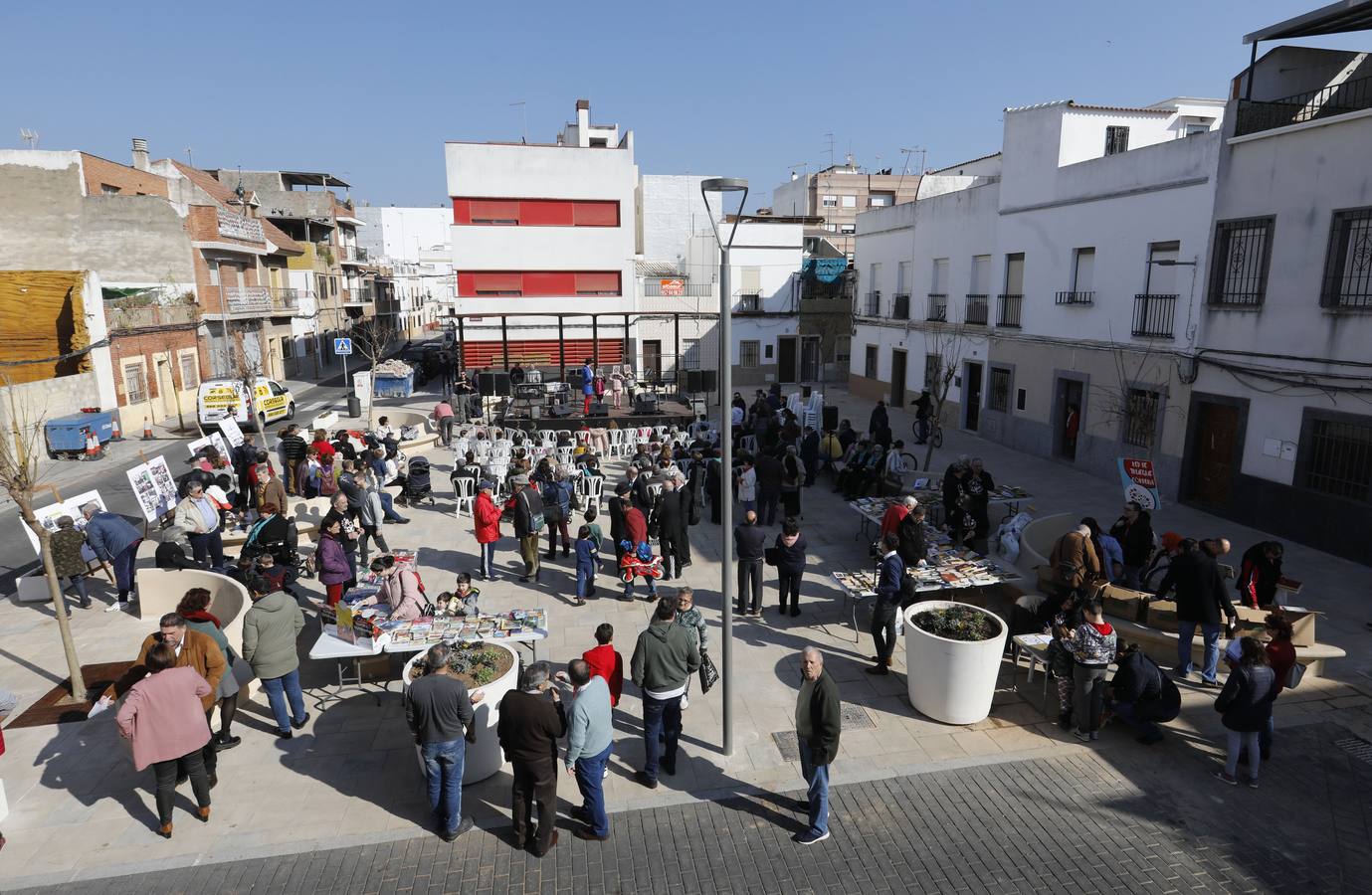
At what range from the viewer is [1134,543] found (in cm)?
981

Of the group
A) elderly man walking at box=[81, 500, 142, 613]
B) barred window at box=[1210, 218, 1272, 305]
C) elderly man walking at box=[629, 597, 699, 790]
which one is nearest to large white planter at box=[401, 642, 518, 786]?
elderly man walking at box=[629, 597, 699, 790]

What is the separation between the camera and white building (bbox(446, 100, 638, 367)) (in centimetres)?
3231

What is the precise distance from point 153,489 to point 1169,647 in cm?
1466

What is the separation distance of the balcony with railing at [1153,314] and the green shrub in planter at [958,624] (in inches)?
425

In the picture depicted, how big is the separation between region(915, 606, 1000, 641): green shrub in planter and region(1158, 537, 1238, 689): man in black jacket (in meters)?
2.13

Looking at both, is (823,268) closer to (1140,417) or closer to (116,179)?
(1140,417)

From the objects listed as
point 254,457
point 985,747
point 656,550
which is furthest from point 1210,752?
point 254,457

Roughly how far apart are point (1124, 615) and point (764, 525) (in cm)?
625

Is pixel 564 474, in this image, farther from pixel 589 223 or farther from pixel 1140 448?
pixel 589 223

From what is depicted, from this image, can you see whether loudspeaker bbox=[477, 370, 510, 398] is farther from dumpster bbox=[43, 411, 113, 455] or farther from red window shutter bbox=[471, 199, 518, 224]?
red window shutter bbox=[471, 199, 518, 224]

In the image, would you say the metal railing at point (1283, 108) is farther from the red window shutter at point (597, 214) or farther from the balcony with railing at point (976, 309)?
the red window shutter at point (597, 214)

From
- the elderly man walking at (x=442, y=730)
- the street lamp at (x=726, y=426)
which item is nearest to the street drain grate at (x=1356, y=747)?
the street lamp at (x=726, y=426)

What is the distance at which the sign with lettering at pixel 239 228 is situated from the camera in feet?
106

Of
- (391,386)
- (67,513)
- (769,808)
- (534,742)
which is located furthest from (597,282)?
(534,742)
